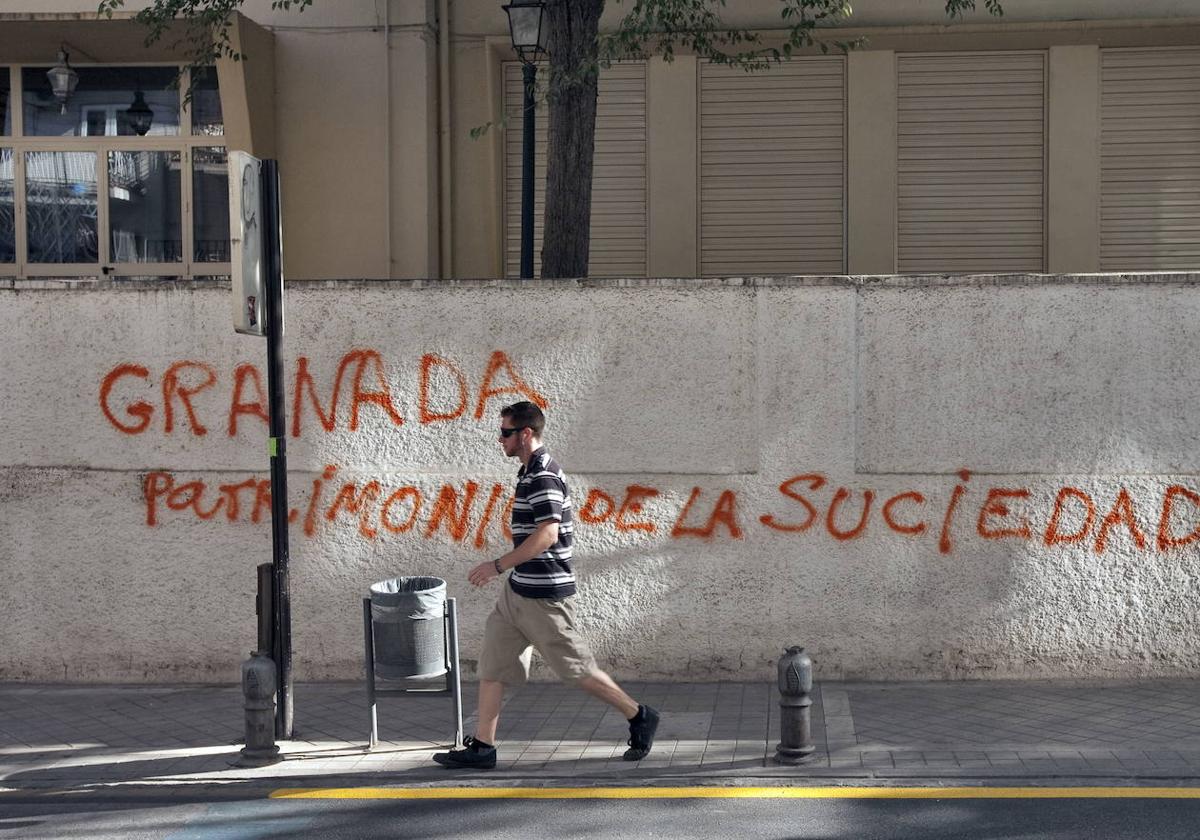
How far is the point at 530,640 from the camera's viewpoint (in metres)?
6.69

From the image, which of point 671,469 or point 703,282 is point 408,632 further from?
point 703,282

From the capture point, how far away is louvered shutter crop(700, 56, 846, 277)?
44.2 ft

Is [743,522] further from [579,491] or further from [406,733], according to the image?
[406,733]

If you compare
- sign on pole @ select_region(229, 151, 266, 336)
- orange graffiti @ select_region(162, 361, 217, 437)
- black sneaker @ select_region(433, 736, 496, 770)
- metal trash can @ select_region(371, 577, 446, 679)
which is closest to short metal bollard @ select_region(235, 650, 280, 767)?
metal trash can @ select_region(371, 577, 446, 679)

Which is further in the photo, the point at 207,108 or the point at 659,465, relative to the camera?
the point at 207,108

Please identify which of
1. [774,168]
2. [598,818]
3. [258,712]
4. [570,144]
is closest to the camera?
[598,818]

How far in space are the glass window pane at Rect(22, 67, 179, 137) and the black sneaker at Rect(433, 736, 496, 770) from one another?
9566 mm

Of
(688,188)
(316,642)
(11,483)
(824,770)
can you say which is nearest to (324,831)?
(824,770)

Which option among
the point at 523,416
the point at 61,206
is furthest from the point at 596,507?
the point at 61,206

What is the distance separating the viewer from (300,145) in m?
13.4

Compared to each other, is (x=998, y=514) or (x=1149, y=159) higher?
(x=1149, y=159)

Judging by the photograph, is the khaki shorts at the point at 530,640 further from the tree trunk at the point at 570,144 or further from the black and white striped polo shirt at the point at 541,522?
the tree trunk at the point at 570,144

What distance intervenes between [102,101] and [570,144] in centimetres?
645

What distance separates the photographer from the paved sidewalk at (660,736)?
6.55 metres
